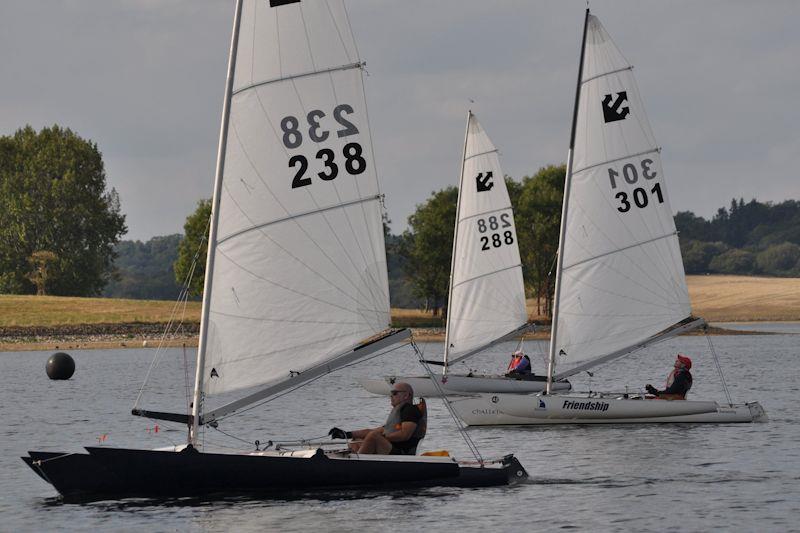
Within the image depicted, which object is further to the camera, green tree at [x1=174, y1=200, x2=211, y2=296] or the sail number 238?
green tree at [x1=174, y1=200, x2=211, y2=296]

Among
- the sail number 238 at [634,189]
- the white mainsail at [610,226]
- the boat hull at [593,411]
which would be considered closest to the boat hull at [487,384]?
the white mainsail at [610,226]

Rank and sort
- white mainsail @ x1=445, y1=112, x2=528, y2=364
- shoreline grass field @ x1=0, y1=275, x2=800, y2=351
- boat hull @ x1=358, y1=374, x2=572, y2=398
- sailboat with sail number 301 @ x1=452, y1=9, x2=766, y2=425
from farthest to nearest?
shoreline grass field @ x1=0, y1=275, x2=800, y2=351
white mainsail @ x1=445, y1=112, x2=528, y2=364
boat hull @ x1=358, y1=374, x2=572, y2=398
sailboat with sail number 301 @ x1=452, y1=9, x2=766, y2=425

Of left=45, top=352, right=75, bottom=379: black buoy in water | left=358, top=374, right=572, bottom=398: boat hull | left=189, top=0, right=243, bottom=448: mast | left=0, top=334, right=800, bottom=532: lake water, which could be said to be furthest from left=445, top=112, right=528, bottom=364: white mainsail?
left=189, top=0, right=243, bottom=448: mast

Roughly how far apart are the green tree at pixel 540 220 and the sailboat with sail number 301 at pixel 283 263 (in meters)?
103

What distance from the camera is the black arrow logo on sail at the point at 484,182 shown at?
49344mm

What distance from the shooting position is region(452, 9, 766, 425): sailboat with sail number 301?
36094mm

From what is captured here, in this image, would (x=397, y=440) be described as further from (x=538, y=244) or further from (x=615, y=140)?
(x=538, y=244)

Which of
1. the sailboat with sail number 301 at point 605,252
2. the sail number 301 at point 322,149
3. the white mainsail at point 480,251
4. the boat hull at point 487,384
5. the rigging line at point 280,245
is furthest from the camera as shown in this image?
the white mainsail at point 480,251

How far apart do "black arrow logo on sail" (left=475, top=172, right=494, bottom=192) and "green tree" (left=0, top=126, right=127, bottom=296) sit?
99.0m

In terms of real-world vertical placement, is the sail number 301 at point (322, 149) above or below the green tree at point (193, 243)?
below

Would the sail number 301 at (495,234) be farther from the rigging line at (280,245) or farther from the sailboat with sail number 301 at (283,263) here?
the rigging line at (280,245)

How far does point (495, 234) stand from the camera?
49719 mm

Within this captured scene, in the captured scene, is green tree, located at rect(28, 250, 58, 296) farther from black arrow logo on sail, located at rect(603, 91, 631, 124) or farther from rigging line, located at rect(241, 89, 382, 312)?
rigging line, located at rect(241, 89, 382, 312)

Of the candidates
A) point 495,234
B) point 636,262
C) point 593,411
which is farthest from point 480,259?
point 593,411
